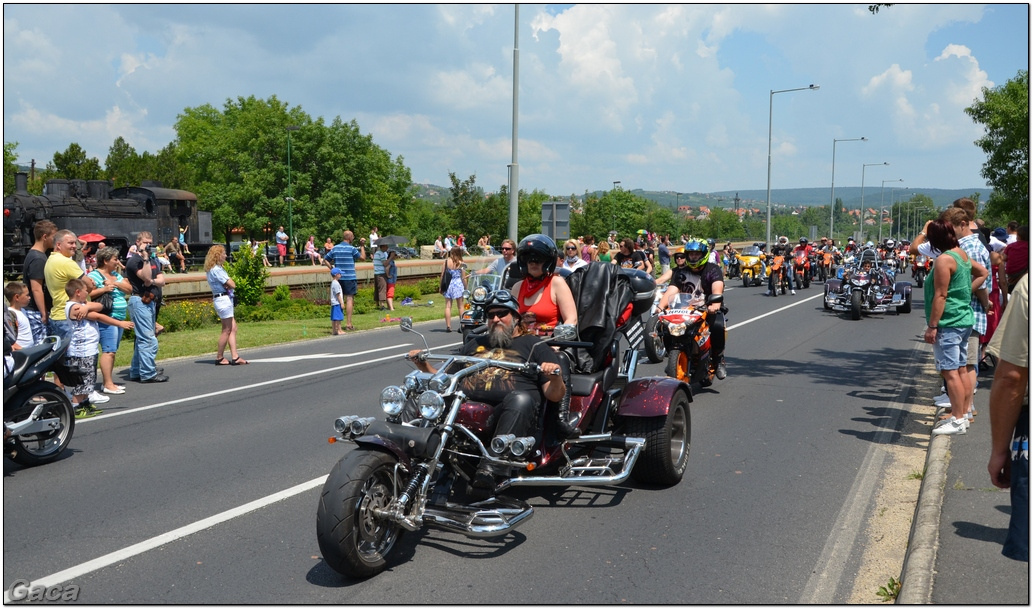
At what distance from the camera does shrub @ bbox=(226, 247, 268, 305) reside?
68.5ft

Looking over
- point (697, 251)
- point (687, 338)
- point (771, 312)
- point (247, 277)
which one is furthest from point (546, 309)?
point (771, 312)

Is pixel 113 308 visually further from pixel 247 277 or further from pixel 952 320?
pixel 247 277

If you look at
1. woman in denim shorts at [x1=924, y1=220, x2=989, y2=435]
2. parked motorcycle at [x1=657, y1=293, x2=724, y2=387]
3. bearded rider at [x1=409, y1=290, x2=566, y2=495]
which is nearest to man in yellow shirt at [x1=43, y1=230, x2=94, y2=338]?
bearded rider at [x1=409, y1=290, x2=566, y2=495]

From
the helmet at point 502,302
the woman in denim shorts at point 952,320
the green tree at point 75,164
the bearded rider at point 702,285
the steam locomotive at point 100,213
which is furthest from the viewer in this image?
the green tree at point 75,164

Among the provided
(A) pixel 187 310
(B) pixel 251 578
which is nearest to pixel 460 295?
(A) pixel 187 310

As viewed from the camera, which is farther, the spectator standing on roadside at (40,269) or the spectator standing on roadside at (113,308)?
the spectator standing on roadside at (113,308)

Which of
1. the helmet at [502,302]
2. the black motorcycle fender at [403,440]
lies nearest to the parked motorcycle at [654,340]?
the helmet at [502,302]

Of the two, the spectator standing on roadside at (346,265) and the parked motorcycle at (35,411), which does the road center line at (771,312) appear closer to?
the spectator standing on roadside at (346,265)

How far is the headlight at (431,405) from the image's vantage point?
4.99 meters

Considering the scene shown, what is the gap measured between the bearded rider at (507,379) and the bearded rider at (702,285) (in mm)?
4856

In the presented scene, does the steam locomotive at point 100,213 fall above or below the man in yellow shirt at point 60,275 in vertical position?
above

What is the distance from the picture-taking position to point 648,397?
21.9 feet

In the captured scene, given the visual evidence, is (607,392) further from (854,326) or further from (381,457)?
(854,326)

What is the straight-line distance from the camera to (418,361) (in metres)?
5.82
